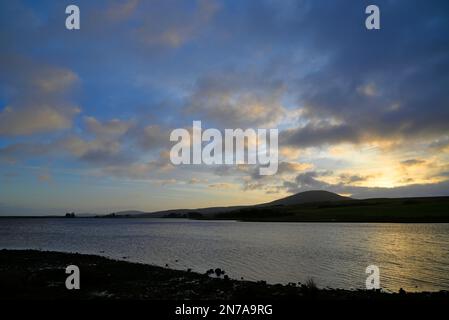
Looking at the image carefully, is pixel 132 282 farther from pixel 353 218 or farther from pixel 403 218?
pixel 353 218

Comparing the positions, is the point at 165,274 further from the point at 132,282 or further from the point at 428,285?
the point at 428,285

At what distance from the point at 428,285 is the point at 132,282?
22.7 metres

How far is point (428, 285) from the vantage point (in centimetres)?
2547

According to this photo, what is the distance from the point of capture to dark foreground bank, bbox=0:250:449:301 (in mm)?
19953

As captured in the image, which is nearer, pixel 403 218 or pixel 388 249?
pixel 388 249

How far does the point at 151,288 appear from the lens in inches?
934

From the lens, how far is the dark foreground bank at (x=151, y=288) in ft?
65.5
